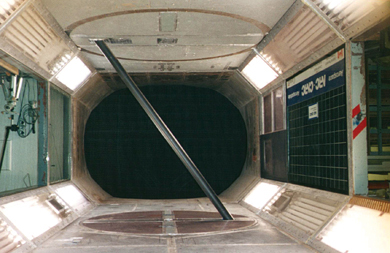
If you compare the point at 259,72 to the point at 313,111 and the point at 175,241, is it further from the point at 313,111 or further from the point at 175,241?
the point at 175,241

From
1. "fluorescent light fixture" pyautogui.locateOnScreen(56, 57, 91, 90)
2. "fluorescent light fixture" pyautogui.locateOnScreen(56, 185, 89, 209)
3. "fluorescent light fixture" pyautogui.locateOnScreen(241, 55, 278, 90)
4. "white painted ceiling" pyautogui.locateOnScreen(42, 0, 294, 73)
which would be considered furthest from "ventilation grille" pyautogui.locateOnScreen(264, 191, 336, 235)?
"fluorescent light fixture" pyautogui.locateOnScreen(56, 57, 91, 90)

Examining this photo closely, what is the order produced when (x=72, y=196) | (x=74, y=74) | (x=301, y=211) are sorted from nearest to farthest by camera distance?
1. (x=301, y=211)
2. (x=72, y=196)
3. (x=74, y=74)

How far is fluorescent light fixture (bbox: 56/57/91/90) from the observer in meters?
7.03

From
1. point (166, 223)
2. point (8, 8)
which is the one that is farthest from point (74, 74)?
point (166, 223)

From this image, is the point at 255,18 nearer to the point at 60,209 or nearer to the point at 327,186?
the point at 327,186

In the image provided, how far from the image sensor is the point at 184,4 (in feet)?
15.7

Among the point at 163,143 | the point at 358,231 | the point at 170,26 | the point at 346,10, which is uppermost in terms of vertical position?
the point at 170,26

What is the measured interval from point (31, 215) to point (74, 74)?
3.25 m

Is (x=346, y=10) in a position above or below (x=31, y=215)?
above

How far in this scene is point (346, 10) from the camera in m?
3.88

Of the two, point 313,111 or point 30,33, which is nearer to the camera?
point 30,33

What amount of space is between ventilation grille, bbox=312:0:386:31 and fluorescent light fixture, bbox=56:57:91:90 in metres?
4.48

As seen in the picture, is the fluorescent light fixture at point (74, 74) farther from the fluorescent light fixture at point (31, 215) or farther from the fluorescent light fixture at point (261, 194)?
the fluorescent light fixture at point (261, 194)

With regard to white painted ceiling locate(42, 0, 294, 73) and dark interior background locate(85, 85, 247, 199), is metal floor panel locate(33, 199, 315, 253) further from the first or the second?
dark interior background locate(85, 85, 247, 199)
